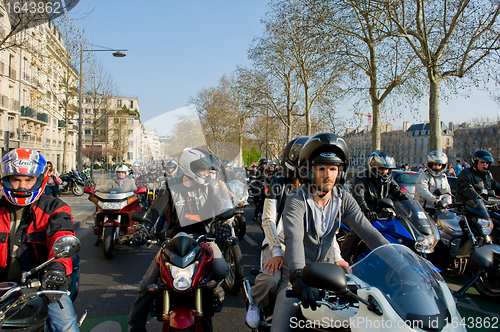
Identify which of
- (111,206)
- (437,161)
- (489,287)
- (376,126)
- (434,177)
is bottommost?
(489,287)

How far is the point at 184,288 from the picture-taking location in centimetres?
251

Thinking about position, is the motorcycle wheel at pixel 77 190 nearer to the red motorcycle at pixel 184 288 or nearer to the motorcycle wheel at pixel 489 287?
the red motorcycle at pixel 184 288

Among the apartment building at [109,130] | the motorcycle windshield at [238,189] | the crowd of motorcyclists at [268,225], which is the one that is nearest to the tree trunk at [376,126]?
the apartment building at [109,130]

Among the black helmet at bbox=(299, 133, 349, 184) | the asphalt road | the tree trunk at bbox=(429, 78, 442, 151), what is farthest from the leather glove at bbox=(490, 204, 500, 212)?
the tree trunk at bbox=(429, 78, 442, 151)

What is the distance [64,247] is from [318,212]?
1705 mm

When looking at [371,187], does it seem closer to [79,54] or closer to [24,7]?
[24,7]

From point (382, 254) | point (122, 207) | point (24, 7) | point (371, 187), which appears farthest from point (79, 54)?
point (382, 254)

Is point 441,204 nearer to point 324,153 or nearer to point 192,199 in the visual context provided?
point 324,153

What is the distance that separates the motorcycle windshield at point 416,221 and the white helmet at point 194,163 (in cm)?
246

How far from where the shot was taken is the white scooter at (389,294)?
53.6 inches

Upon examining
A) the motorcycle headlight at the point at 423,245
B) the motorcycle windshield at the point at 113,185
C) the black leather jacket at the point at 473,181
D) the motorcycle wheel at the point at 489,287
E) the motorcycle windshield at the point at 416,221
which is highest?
the black leather jacket at the point at 473,181

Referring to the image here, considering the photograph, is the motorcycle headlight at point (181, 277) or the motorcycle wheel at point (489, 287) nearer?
the motorcycle headlight at point (181, 277)

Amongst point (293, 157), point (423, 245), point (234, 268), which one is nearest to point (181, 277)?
point (293, 157)

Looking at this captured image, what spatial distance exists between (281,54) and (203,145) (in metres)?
28.1
